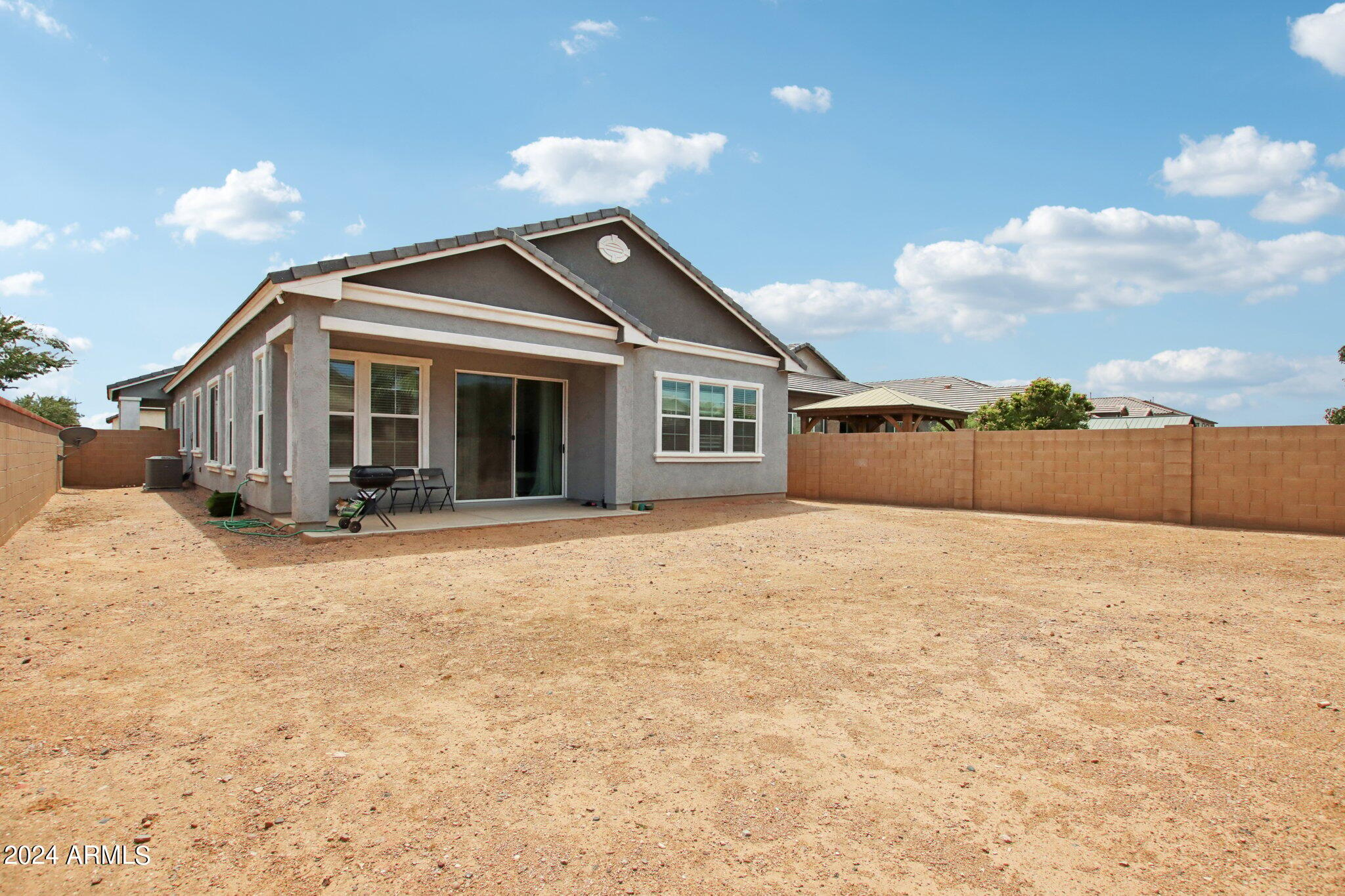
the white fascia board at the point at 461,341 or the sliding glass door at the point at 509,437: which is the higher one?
the white fascia board at the point at 461,341

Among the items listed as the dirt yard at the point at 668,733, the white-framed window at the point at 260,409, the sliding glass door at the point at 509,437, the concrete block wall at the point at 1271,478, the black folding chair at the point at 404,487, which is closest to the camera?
the dirt yard at the point at 668,733

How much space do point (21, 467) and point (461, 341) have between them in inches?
256

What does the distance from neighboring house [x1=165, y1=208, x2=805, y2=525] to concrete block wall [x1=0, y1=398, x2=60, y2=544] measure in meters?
2.66

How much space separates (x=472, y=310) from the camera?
9.95 m

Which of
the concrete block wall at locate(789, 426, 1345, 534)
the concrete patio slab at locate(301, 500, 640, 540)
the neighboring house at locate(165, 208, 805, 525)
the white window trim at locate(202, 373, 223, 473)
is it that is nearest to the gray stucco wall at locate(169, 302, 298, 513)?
the neighboring house at locate(165, 208, 805, 525)

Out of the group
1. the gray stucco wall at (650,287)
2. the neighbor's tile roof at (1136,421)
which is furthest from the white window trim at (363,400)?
the neighbor's tile roof at (1136,421)

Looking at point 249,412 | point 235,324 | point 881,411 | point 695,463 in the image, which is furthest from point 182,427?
point 881,411

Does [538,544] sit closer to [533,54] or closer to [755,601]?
[755,601]

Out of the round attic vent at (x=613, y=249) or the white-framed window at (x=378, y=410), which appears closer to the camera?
the white-framed window at (x=378, y=410)

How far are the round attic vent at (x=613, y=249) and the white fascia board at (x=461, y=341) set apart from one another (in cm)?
265

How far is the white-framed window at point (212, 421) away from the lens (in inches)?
569

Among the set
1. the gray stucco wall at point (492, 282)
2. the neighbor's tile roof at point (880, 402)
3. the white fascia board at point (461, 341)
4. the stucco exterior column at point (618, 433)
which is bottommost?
the stucco exterior column at point (618, 433)

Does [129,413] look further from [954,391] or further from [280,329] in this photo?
[954,391]

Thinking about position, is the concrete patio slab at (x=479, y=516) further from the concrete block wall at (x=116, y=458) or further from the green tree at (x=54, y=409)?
the green tree at (x=54, y=409)
